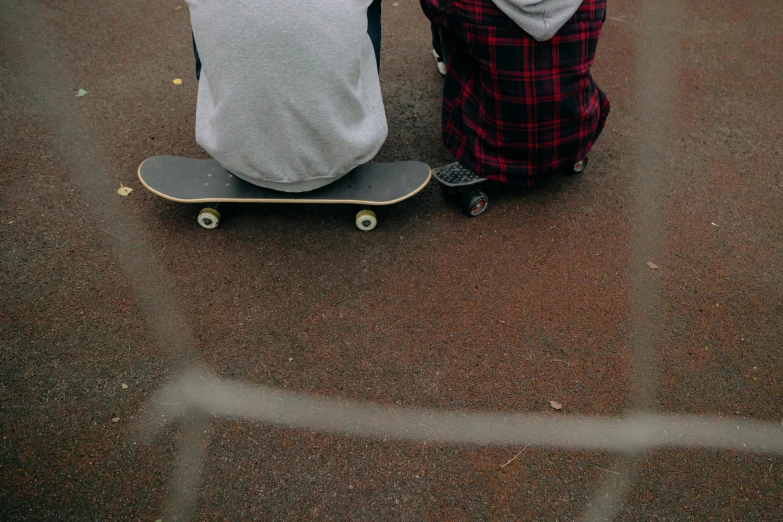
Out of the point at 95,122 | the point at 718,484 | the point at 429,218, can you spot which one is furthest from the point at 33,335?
the point at 718,484

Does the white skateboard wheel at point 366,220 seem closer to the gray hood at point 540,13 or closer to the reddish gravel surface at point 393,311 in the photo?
the reddish gravel surface at point 393,311

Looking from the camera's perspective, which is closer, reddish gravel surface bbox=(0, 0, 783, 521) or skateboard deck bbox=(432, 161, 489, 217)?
reddish gravel surface bbox=(0, 0, 783, 521)

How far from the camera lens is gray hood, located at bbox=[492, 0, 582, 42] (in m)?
2.30

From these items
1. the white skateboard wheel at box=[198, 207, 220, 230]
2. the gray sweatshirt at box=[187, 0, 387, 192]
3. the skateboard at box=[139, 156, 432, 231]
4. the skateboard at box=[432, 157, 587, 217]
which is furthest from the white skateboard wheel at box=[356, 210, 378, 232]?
the white skateboard wheel at box=[198, 207, 220, 230]

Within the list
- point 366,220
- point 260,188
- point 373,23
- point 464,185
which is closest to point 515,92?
point 464,185

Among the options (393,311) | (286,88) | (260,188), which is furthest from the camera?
(260,188)

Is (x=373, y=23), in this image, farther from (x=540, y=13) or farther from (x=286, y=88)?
(x=540, y=13)

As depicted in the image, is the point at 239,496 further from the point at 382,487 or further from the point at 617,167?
the point at 617,167

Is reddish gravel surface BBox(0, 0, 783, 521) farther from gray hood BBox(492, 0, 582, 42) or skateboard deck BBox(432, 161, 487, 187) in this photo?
gray hood BBox(492, 0, 582, 42)

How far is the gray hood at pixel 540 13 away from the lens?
90.7 inches

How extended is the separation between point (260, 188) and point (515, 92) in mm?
1223

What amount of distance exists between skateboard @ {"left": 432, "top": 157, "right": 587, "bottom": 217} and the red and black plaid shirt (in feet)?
0.16

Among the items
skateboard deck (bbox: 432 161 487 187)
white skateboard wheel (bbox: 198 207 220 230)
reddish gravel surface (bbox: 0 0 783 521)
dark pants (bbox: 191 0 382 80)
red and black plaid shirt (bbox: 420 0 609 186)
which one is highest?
dark pants (bbox: 191 0 382 80)

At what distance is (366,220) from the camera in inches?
108
